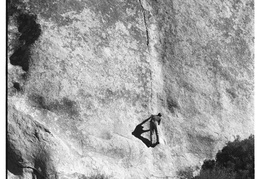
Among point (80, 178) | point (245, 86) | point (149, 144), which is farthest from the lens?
point (245, 86)

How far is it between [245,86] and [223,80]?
0.89 metres

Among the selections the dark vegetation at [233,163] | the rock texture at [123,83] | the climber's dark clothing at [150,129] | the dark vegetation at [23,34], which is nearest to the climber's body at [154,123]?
the climber's dark clothing at [150,129]

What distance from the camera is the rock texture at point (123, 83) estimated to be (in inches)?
722

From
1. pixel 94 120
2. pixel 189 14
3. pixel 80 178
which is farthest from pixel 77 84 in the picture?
pixel 189 14

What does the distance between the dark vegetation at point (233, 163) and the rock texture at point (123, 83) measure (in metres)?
0.40

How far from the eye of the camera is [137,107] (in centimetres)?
1962

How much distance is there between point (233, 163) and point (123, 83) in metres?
4.15

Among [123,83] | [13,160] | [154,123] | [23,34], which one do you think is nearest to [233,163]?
[154,123]

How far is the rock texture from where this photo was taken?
18.3 m

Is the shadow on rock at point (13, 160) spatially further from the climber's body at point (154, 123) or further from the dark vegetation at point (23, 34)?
the climber's body at point (154, 123)

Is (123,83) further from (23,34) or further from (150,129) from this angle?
(23,34)

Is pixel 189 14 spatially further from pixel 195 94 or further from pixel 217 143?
pixel 217 143

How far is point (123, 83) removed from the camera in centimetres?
1952

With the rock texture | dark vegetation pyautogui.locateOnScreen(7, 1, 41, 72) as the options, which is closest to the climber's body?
the rock texture
